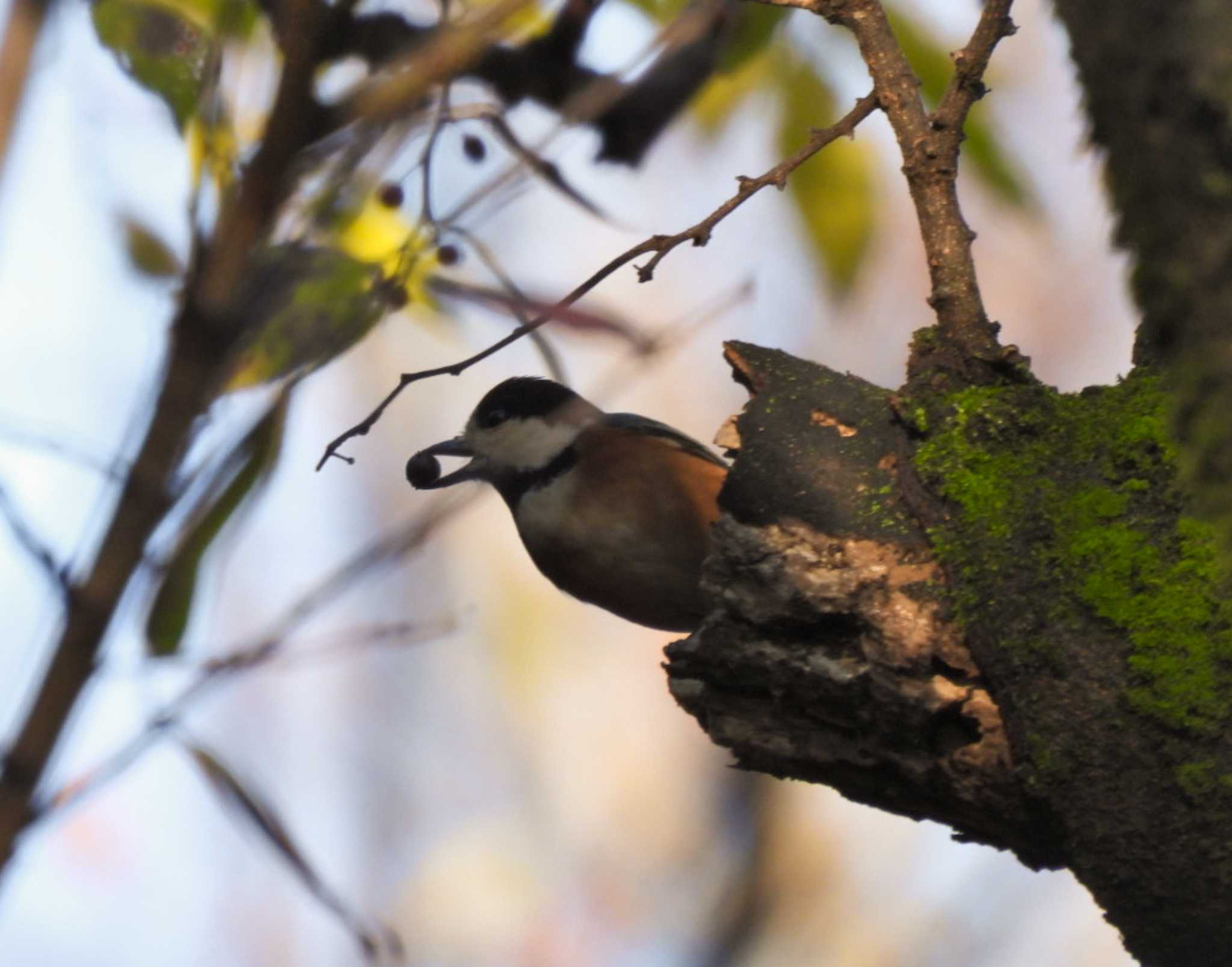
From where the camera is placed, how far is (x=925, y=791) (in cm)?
176

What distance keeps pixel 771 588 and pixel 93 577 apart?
3.03 feet

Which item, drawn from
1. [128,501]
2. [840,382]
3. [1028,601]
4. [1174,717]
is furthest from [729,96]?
[128,501]

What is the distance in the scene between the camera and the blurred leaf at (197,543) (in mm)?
1313

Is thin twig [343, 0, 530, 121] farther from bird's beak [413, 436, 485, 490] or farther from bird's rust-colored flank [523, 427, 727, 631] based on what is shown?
bird's beak [413, 436, 485, 490]

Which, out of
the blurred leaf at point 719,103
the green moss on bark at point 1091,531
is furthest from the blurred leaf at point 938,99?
the green moss on bark at point 1091,531

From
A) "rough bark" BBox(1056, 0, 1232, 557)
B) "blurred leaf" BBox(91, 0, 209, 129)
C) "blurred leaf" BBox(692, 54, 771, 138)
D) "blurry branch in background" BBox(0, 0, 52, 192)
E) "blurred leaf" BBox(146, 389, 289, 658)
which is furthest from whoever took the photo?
"blurred leaf" BBox(692, 54, 771, 138)

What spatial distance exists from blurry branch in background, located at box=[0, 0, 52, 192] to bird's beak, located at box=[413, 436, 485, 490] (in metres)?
1.98

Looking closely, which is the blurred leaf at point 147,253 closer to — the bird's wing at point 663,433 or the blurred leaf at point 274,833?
the blurred leaf at point 274,833

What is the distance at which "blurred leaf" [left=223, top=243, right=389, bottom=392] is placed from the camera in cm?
145

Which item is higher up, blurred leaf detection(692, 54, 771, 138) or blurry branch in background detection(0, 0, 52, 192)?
blurred leaf detection(692, 54, 771, 138)

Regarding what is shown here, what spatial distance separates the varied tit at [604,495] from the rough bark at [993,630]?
938mm

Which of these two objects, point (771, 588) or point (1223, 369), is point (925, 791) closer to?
point (771, 588)

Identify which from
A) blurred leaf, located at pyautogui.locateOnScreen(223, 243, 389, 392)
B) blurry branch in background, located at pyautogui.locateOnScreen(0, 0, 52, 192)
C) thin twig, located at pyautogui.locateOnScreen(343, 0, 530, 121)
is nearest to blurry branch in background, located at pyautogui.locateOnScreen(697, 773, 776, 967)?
blurred leaf, located at pyautogui.locateOnScreen(223, 243, 389, 392)

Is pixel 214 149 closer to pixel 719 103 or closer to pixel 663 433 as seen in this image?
pixel 719 103
